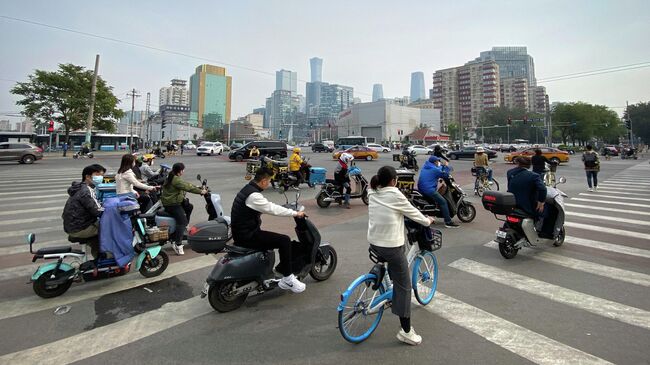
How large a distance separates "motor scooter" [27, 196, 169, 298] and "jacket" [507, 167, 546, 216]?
5767 mm

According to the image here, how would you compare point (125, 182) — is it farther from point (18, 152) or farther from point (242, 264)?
point (18, 152)

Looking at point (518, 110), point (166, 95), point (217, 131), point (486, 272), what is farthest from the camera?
point (166, 95)

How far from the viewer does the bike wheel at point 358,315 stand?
3164 millimetres

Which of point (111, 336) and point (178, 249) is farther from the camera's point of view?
point (178, 249)

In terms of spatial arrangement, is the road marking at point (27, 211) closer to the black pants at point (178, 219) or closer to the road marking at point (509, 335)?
the black pants at point (178, 219)

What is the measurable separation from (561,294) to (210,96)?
127m

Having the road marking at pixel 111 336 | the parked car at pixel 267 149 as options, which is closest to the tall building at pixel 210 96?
the parked car at pixel 267 149

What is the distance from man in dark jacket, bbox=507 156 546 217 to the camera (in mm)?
5645

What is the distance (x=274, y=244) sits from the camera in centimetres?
398

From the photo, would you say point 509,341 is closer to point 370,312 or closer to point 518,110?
point 370,312

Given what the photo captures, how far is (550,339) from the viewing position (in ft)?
10.9

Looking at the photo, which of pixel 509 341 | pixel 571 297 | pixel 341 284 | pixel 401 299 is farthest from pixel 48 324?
pixel 571 297

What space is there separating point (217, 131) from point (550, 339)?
118731 millimetres

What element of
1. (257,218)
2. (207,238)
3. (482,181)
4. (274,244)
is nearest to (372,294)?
(274,244)
